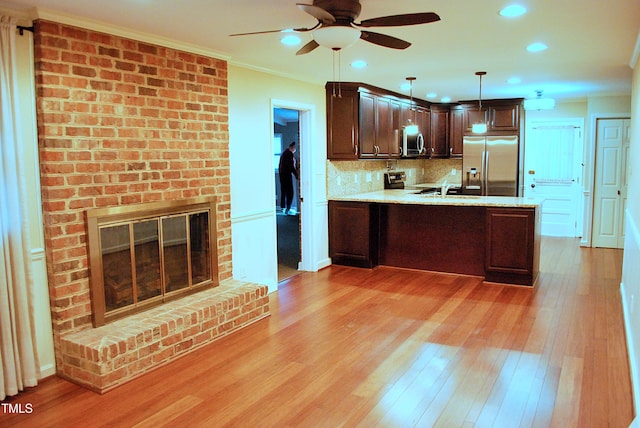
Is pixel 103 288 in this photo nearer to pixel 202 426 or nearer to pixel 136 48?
pixel 202 426

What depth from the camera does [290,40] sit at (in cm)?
383

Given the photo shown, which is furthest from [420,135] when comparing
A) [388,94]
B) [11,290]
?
[11,290]

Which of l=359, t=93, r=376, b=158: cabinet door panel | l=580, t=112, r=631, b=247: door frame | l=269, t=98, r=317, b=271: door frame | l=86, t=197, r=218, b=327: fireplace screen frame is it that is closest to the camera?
l=86, t=197, r=218, b=327: fireplace screen frame

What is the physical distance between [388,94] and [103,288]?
4.84 m

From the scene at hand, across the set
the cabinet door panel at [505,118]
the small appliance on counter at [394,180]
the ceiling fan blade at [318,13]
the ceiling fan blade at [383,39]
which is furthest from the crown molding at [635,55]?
the small appliance on counter at [394,180]

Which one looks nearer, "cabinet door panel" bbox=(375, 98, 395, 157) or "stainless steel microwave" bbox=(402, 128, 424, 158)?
"cabinet door panel" bbox=(375, 98, 395, 157)

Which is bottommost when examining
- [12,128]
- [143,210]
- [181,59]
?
[143,210]

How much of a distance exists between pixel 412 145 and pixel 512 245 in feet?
9.12

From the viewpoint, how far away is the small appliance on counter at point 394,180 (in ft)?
25.5

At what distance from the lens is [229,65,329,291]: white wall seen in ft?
15.6

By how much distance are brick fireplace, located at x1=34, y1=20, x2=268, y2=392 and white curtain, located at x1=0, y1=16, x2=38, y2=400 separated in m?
0.15

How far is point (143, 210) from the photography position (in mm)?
3713

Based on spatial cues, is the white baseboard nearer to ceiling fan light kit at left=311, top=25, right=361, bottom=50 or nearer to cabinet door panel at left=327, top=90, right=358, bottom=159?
ceiling fan light kit at left=311, top=25, right=361, bottom=50

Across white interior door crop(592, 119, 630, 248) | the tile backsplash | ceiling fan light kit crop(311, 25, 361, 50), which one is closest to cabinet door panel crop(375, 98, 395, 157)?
the tile backsplash
